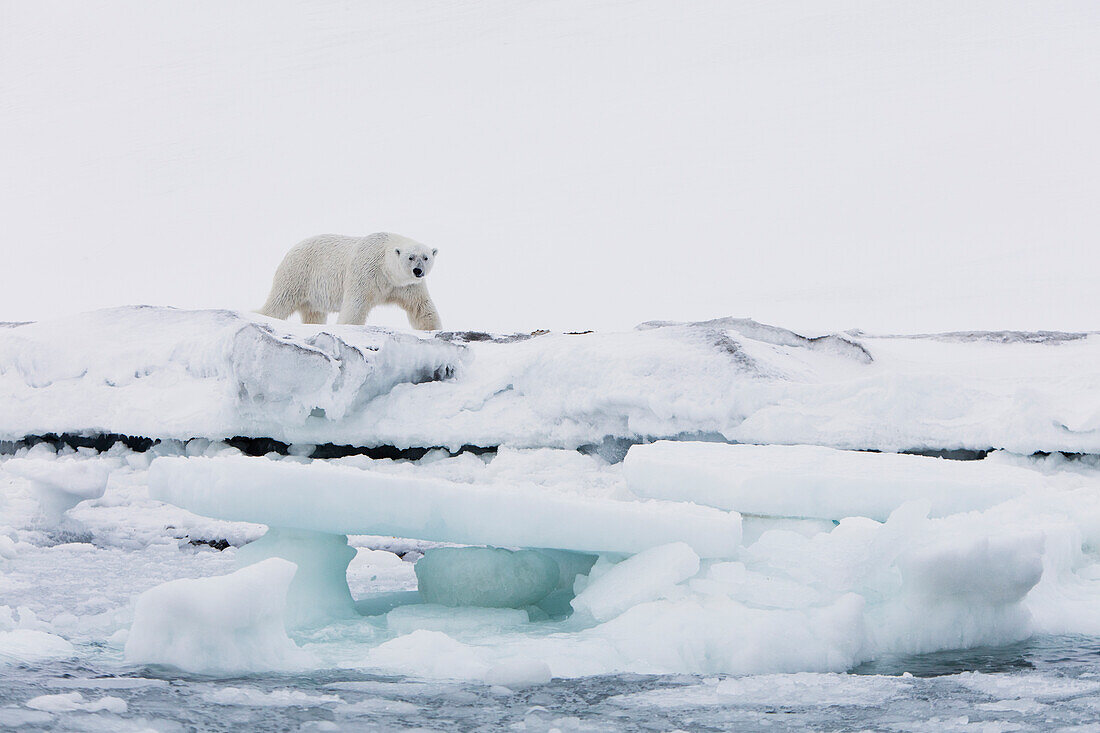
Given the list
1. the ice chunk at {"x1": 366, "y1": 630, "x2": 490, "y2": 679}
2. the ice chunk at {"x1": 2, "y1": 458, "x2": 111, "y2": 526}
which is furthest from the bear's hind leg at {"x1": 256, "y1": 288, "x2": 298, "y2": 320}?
the ice chunk at {"x1": 366, "y1": 630, "x2": 490, "y2": 679}

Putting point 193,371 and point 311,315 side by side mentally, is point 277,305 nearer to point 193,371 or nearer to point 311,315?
point 311,315

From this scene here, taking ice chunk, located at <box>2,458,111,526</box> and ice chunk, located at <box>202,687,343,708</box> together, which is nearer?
ice chunk, located at <box>202,687,343,708</box>

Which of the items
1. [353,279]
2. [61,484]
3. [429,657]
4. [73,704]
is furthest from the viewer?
[353,279]

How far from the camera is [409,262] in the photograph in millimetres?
7758

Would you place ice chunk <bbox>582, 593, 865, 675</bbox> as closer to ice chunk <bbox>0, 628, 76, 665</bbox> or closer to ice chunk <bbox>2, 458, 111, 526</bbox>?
ice chunk <bbox>0, 628, 76, 665</bbox>

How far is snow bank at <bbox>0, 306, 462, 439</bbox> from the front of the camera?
4.32 meters

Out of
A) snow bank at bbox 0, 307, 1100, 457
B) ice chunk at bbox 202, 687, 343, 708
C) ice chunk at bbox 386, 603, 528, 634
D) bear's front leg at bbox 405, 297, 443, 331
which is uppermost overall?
bear's front leg at bbox 405, 297, 443, 331

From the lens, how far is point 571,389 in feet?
14.3

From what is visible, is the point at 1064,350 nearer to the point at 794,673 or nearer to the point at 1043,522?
the point at 1043,522

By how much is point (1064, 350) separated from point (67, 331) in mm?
4924

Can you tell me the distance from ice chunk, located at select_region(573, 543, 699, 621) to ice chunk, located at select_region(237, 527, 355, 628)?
1.95 feet

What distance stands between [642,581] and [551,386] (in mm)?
2152

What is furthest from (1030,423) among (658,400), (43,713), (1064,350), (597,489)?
(43,713)

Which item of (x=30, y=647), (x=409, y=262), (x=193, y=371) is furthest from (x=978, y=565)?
(x=409, y=262)
